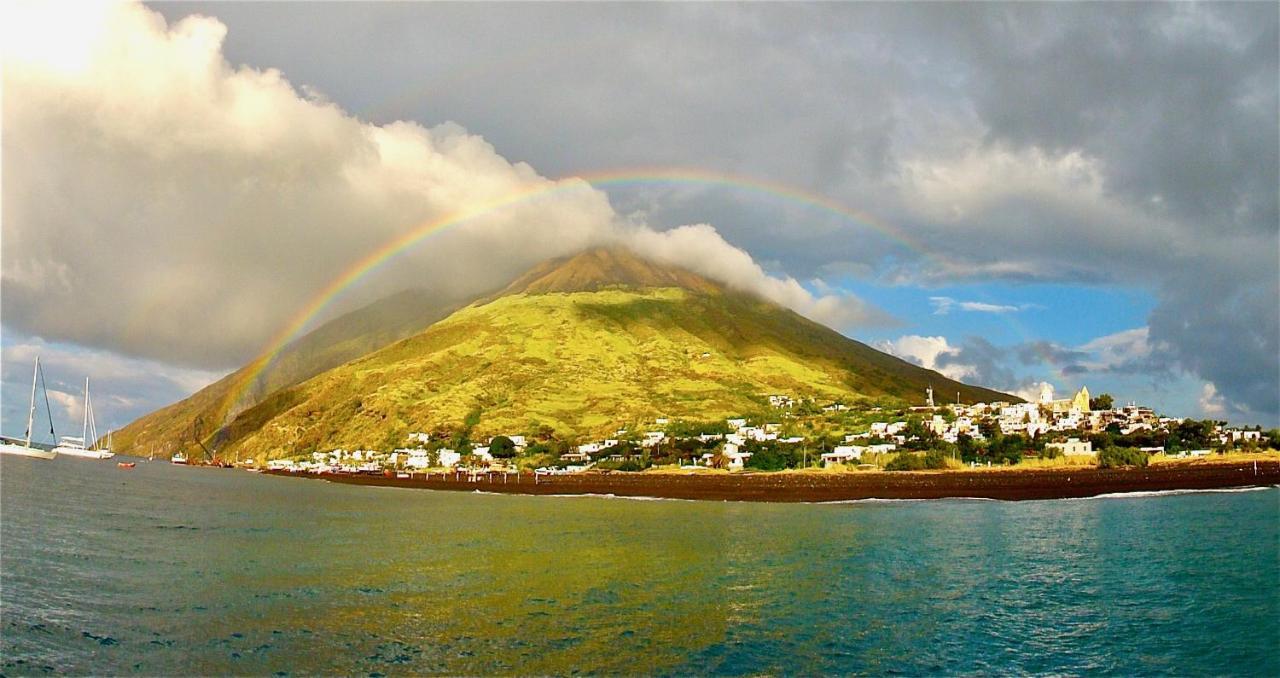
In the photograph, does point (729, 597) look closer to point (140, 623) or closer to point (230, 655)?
point (230, 655)

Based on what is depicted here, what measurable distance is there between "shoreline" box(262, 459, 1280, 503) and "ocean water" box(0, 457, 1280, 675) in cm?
5465

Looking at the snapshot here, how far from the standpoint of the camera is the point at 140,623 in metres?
33.2

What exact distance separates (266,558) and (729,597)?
111ft

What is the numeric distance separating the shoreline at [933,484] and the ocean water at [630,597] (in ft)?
179

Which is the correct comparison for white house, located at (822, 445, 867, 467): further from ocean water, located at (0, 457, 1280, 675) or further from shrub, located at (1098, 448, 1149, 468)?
ocean water, located at (0, 457, 1280, 675)

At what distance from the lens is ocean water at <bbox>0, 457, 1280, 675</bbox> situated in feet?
97.3

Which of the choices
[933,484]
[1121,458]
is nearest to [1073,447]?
[1121,458]

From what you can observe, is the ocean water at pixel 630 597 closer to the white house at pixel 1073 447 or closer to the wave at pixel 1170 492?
the wave at pixel 1170 492

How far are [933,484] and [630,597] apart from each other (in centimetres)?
11898

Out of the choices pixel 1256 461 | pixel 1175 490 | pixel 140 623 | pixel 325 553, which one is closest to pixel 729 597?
pixel 140 623

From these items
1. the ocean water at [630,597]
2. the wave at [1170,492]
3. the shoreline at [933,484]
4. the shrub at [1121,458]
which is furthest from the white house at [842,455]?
the ocean water at [630,597]

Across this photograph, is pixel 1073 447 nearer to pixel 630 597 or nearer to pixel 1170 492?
pixel 1170 492

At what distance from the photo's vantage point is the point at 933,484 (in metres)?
146

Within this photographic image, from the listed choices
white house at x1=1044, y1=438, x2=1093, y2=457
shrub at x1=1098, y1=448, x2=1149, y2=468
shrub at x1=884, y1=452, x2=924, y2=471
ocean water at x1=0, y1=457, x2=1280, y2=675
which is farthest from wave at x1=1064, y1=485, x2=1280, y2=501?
ocean water at x1=0, y1=457, x2=1280, y2=675
